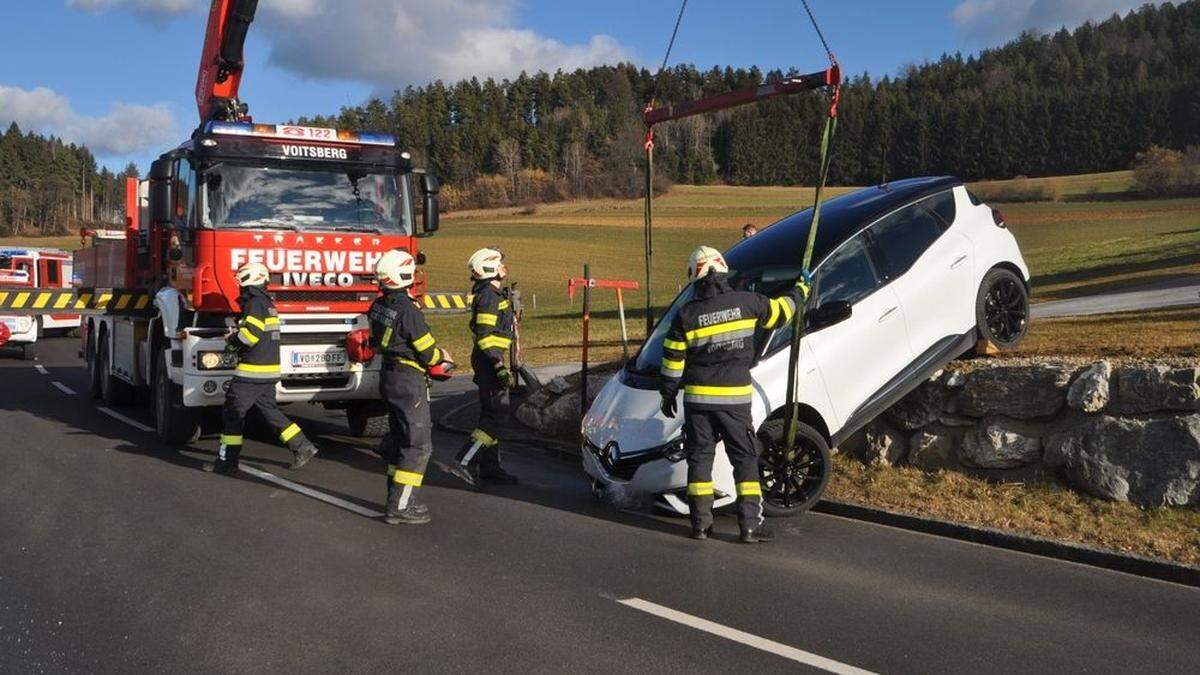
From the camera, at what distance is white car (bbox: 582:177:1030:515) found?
24.2 ft

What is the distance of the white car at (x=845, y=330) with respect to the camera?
7367 mm

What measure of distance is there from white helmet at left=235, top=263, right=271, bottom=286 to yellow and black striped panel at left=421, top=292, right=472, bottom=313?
3.08 metres

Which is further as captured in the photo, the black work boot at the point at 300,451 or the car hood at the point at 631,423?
the black work boot at the point at 300,451

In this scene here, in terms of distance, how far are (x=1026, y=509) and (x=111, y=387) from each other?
11.9 m

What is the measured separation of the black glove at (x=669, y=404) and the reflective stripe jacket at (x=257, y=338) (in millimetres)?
4063

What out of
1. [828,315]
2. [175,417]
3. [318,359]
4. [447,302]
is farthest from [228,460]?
[828,315]

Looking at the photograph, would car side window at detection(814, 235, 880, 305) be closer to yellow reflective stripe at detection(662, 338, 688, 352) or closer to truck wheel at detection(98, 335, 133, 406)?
yellow reflective stripe at detection(662, 338, 688, 352)

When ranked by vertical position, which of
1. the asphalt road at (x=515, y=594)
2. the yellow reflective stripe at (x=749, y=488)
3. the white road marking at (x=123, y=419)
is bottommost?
the white road marking at (x=123, y=419)

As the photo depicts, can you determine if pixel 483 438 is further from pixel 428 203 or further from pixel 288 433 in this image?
pixel 428 203

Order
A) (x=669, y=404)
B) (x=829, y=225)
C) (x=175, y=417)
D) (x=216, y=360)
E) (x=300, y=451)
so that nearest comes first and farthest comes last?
(x=669, y=404) → (x=829, y=225) → (x=300, y=451) → (x=216, y=360) → (x=175, y=417)

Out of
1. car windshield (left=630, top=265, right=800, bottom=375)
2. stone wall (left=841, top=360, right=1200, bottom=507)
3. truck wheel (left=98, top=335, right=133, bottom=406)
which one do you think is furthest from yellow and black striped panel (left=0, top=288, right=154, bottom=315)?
stone wall (left=841, top=360, right=1200, bottom=507)

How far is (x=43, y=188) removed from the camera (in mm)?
111938

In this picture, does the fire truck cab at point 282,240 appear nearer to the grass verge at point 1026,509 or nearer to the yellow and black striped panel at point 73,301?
the yellow and black striped panel at point 73,301

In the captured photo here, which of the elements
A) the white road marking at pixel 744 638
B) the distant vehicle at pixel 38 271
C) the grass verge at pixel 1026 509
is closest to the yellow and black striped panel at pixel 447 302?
the grass verge at pixel 1026 509
